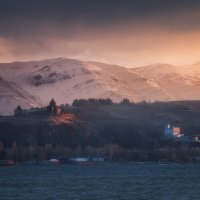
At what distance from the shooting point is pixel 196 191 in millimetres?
102812

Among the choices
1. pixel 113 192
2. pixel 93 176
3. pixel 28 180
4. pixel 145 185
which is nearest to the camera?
pixel 113 192

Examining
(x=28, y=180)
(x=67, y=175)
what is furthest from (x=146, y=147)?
(x=28, y=180)

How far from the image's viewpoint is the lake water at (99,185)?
97.4 meters

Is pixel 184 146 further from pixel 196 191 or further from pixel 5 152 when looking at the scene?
pixel 196 191

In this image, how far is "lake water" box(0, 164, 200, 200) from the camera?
97.4 m

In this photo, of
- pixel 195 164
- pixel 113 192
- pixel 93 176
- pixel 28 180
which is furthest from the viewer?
pixel 195 164

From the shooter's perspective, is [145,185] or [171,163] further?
[171,163]

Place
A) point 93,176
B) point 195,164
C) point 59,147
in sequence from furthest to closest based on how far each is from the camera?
point 59,147, point 195,164, point 93,176

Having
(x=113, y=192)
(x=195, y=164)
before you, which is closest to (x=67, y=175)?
(x=113, y=192)

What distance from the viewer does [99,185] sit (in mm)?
112000

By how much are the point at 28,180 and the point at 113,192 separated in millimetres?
23586

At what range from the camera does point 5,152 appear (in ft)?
608

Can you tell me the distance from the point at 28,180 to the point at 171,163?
201 ft

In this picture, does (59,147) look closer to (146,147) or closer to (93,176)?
(146,147)
